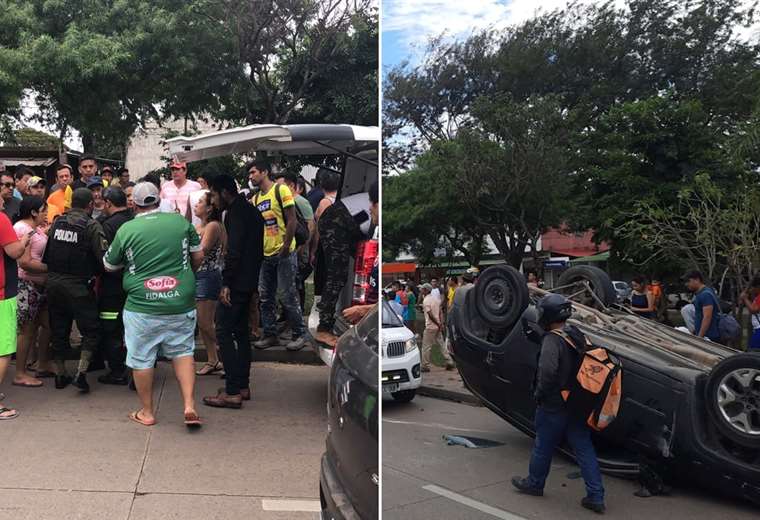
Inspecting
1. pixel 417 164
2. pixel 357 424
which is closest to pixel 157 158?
pixel 357 424

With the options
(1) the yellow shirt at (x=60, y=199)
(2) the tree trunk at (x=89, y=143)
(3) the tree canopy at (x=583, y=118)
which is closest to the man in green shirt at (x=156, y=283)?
(1) the yellow shirt at (x=60, y=199)

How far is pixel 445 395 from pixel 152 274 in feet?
10.9

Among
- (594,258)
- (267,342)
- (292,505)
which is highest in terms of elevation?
(594,258)

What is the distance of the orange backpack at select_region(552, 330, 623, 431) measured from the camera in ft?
2.80

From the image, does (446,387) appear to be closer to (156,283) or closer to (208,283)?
(156,283)

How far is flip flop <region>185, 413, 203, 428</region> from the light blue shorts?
0.37 meters

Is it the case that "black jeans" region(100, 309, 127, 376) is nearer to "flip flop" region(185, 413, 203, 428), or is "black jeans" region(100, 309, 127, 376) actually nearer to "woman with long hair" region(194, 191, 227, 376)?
"woman with long hair" region(194, 191, 227, 376)

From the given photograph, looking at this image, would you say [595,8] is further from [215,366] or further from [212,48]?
[215,366]

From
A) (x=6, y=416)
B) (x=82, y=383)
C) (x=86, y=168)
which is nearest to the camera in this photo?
(x=6, y=416)

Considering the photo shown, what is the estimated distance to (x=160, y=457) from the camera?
12.7ft

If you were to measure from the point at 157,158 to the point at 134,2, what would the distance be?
245cm

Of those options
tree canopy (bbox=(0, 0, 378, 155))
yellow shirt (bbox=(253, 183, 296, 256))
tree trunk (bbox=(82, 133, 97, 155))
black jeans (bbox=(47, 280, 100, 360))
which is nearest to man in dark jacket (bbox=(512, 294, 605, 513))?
tree canopy (bbox=(0, 0, 378, 155))

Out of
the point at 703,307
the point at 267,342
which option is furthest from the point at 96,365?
the point at 703,307

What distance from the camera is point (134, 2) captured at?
6.95 m
